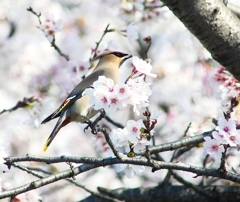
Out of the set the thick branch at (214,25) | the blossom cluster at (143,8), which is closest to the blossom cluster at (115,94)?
the thick branch at (214,25)

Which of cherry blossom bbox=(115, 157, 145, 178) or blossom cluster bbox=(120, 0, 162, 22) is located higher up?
blossom cluster bbox=(120, 0, 162, 22)

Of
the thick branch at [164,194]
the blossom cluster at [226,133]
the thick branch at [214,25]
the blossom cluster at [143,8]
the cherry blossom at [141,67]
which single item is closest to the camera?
the thick branch at [214,25]

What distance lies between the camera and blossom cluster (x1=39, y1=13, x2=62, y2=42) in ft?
14.5

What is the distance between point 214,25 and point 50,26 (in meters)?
2.19

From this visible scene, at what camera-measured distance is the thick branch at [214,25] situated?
2.44 m

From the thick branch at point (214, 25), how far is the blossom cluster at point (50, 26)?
205 centimetres

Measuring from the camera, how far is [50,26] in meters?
4.46

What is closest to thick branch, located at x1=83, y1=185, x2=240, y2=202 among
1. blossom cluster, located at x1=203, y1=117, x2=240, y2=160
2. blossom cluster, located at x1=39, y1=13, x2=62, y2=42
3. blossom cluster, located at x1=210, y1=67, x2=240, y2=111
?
blossom cluster, located at x1=210, y1=67, x2=240, y2=111

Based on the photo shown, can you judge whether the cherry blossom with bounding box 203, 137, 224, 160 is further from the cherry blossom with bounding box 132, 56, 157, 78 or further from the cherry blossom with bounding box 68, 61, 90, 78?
the cherry blossom with bounding box 68, 61, 90, 78

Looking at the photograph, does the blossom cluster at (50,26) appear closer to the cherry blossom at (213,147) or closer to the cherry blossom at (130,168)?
the cherry blossom at (130,168)

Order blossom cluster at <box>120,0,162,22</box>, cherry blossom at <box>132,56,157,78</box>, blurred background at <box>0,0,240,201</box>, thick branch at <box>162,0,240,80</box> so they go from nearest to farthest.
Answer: thick branch at <box>162,0,240,80</box>
cherry blossom at <box>132,56,157,78</box>
blossom cluster at <box>120,0,162,22</box>
blurred background at <box>0,0,240,201</box>

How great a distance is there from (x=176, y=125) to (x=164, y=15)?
2492mm

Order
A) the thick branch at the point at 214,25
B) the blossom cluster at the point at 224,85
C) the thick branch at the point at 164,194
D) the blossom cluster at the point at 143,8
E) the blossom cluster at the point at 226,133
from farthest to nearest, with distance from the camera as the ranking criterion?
the blossom cluster at the point at 143,8, the thick branch at the point at 164,194, the blossom cluster at the point at 224,85, the blossom cluster at the point at 226,133, the thick branch at the point at 214,25

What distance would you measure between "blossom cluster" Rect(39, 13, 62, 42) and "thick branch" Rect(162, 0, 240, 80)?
2.05m
